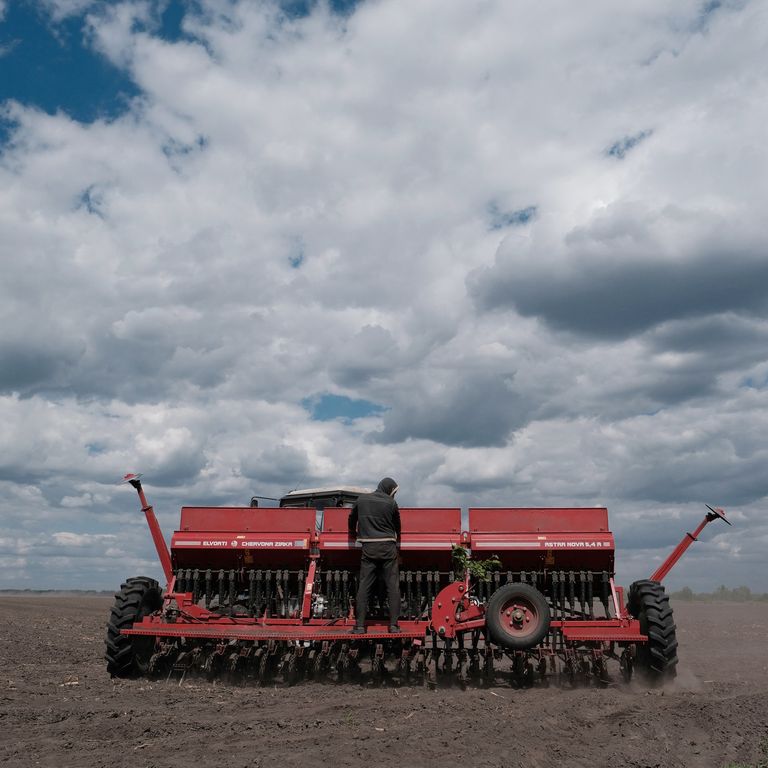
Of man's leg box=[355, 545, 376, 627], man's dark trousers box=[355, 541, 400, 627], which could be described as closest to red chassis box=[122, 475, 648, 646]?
man's leg box=[355, 545, 376, 627]

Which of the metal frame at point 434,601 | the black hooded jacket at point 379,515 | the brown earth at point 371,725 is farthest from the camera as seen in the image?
the black hooded jacket at point 379,515

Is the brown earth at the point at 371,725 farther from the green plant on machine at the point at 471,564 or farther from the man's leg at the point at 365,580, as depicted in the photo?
the green plant on machine at the point at 471,564

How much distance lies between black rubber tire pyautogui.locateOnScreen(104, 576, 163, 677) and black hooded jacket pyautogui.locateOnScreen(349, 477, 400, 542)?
126 inches

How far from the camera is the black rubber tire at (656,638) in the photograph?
10.5 metres

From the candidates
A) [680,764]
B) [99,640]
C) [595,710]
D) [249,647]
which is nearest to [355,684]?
[249,647]

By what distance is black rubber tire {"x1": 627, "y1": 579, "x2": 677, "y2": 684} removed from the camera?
10.5m

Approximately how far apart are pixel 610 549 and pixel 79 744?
23.9ft

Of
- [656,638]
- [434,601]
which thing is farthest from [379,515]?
[656,638]

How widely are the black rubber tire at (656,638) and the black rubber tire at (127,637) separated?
22.3ft

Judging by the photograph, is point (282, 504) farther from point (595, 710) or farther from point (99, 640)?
point (595, 710)

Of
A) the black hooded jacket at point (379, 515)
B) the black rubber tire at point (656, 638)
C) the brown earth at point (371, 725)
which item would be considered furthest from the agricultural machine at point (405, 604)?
the black hooded jacket at point (379, 515)

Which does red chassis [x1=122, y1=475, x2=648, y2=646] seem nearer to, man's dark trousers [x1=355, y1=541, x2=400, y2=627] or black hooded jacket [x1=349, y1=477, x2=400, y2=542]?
man's dark trousers [x1=355, y1=541, x2=400, y2=627]

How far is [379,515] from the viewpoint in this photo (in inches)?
428

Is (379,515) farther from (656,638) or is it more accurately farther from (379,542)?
(656,638)
